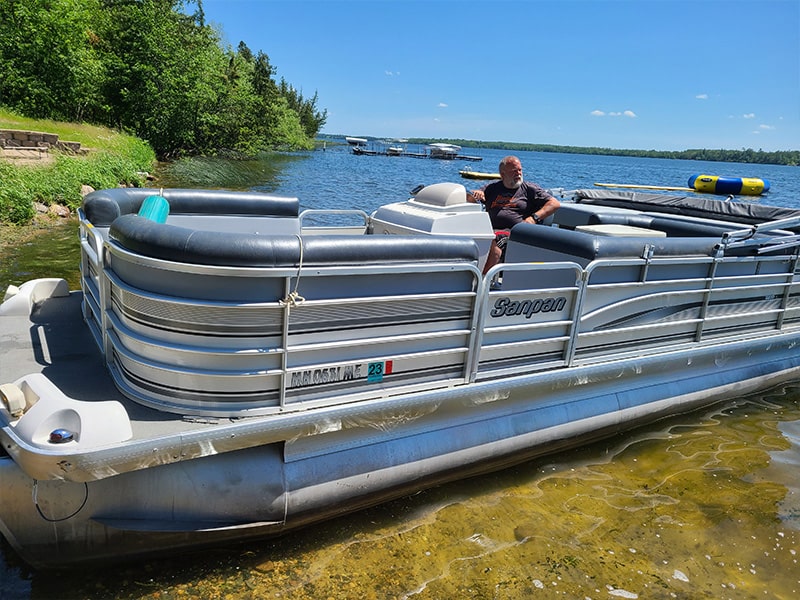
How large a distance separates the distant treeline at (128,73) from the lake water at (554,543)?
22.4 meters

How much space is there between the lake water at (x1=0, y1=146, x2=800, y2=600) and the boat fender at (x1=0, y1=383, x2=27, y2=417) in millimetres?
858

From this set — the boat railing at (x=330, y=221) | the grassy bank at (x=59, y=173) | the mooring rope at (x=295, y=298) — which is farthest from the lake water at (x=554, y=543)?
the grassy bank at (x=59, y=173)

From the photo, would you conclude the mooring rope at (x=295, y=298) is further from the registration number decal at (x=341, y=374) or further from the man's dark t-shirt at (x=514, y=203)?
the man's dark t-shirt at (x=514, y=203)

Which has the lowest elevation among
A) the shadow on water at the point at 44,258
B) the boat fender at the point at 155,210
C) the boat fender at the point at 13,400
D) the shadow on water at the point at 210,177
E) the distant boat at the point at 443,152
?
the shadow on water at the point at 44,258

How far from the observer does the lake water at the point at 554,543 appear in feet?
9.59

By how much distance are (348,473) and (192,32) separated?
3405 centimetres

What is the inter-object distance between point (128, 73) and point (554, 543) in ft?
92.8

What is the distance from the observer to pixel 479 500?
12.5 ft

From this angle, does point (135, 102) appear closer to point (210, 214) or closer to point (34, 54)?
point (34, 54)

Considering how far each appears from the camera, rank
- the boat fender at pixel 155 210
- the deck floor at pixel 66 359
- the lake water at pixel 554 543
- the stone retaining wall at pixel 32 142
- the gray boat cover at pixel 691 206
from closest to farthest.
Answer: the deck floor at pixel 66 359, the lake water at pixel 554 543, the boat fender at pixel 155 210, the gray boat cover at pixel 691 206, the stone retaining wall at pixel 32 142

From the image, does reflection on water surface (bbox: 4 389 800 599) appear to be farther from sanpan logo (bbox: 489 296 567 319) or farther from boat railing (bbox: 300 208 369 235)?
boat railing (bbox: 300 208 369 235)

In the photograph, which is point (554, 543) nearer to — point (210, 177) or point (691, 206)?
point (691, 206)

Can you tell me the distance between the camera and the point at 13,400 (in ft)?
8.76

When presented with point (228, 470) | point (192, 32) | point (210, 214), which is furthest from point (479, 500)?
point (192, 32)
